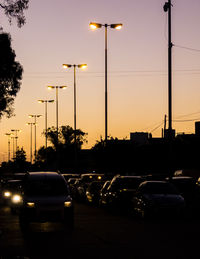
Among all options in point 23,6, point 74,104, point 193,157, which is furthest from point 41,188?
point 193,157

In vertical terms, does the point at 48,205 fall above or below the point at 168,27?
below

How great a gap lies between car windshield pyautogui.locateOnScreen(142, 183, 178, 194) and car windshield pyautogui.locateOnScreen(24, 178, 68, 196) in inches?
210

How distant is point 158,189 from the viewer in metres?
28.1

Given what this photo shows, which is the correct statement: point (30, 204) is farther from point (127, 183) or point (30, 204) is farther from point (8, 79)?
point (8, 79)

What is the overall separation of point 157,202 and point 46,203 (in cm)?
557

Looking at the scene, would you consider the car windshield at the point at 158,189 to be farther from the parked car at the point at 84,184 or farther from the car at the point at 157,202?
the parked car at the point at 84,184

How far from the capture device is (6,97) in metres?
55.3

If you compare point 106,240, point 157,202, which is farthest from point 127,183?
point 106,240

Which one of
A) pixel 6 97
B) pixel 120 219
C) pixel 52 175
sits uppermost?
A: pixel 6 97

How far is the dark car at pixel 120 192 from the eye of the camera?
31.4 m

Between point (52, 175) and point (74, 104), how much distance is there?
152ft

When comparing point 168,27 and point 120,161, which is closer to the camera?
point 168,27

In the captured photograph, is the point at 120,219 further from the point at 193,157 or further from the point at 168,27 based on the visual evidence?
the point at 193,157

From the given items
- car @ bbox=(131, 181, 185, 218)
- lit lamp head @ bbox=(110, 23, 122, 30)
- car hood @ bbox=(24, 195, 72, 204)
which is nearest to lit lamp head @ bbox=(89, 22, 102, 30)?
lit lamp head @ bbox=(110, 23, 122, 30)
